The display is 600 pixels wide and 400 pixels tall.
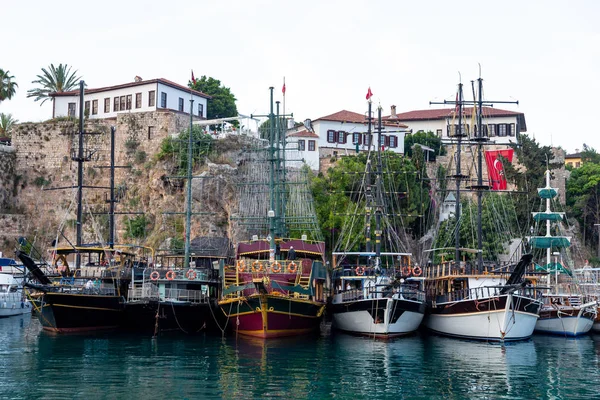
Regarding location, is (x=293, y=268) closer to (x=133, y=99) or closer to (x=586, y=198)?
(x=133, y=99)

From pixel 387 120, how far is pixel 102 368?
178ft

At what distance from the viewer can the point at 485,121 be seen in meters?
75.2

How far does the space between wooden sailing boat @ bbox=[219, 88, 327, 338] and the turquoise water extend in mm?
1380

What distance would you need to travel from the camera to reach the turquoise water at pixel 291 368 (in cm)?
2462

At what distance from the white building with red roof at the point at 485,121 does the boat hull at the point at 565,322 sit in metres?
30.8

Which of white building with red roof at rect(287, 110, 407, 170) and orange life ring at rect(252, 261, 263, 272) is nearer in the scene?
orange life ring at rect(252, 261, 263, 272)

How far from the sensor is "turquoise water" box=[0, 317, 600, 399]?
24625 mm

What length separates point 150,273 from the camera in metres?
42.4

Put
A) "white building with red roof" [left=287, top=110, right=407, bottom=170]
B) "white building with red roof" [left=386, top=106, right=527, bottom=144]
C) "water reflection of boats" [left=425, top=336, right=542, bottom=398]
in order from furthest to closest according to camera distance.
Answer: "white building with red roof" [left=386, top=106, right=527, bottom=144], "white building with red roof" [left=287, top=110, right=407, bottom=170], "water reflection of boats" [left=425, top=336, right=542, bottom=398]

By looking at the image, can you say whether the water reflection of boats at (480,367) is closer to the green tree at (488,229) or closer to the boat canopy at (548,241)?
the boat canopy at (548,241)

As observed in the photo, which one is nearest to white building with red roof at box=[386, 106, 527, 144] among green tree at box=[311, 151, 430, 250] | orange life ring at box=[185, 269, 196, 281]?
green tree at box=[311, 151, 430, 250]

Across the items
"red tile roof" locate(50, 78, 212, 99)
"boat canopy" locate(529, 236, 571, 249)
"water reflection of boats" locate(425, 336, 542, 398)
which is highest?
"red tile roof" locate(50, 78, 212, 99)

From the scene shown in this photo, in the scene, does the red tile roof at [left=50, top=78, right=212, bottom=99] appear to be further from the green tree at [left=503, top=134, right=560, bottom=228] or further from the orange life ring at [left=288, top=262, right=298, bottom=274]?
the orange life ring at [left=288, top=262, right=298, bottom=274]

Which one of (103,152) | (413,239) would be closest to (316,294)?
(413,239)
